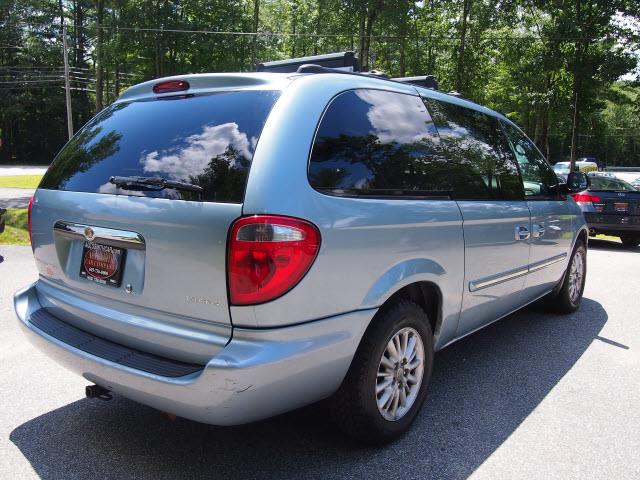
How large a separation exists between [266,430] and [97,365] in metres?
1.03

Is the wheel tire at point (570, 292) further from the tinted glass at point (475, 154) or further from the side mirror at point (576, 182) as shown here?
the tinted glass at point (475, 154)

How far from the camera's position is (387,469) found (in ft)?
8.57

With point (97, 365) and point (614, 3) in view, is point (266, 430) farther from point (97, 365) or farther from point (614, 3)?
point (614, 3)

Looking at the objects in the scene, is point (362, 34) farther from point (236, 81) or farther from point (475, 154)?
point (236, 81)

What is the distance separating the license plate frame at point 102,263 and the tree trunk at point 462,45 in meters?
24.5

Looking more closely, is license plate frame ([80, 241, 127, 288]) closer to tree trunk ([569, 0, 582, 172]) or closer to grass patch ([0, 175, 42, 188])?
grass patch ([0, 175, 42, 188])

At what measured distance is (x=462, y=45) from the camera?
24.3m

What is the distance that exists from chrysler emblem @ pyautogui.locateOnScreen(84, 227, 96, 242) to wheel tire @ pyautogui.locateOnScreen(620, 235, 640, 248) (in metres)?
11.0

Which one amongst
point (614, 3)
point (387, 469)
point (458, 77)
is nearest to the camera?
point (387, 469)

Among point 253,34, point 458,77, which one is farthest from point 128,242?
point 253,34

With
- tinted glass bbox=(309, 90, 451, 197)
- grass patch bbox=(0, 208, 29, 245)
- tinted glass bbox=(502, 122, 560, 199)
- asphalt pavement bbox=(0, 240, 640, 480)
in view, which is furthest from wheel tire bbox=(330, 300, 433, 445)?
grass patch bbox=(0, 208, 29, 245)

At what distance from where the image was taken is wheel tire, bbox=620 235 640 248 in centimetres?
1088

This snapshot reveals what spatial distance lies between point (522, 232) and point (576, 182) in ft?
4.91

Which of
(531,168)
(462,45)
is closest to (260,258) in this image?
(531,168)
